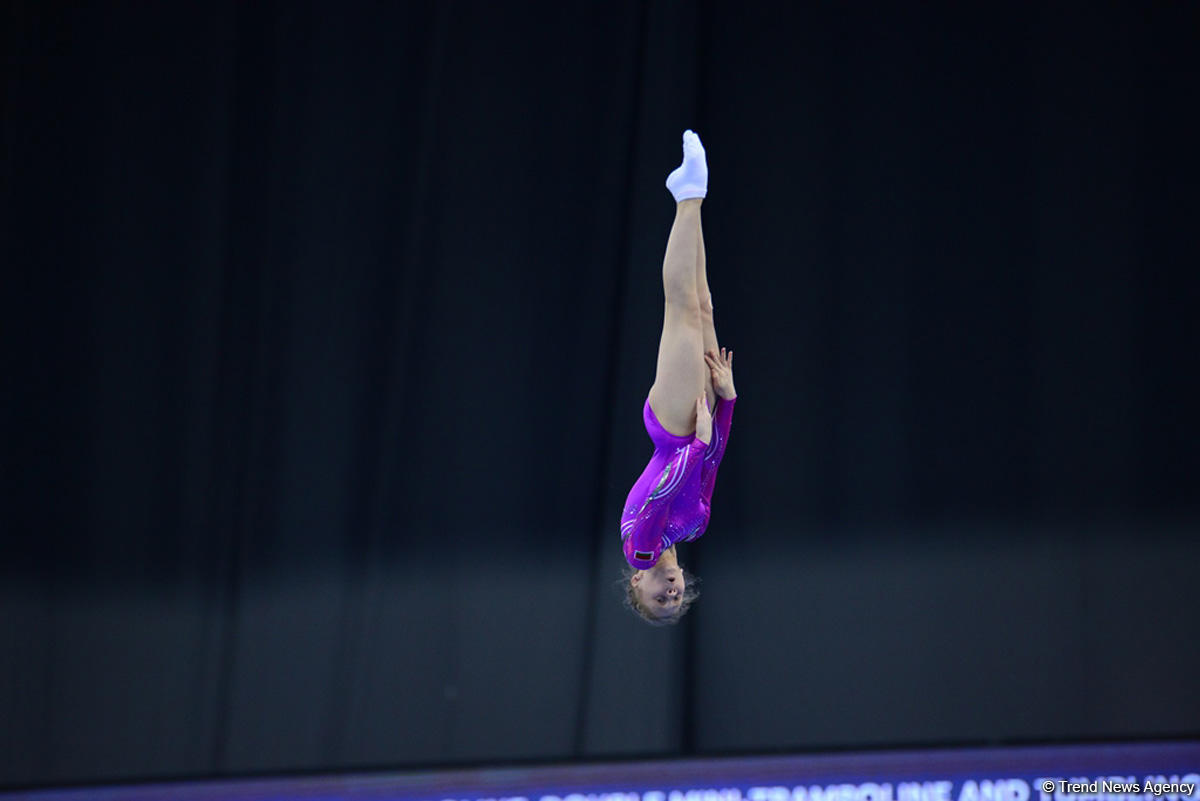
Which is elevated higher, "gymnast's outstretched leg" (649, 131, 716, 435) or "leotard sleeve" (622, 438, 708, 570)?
"gymnast's outstretched leg" (649, 131, 716, 435)

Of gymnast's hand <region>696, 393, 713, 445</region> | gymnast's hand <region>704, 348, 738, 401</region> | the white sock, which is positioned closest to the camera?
the white sock

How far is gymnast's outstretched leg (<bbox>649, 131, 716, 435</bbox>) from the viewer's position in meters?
3.39

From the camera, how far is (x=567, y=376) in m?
4.77

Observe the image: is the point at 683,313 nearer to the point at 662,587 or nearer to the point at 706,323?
the point at 706,323

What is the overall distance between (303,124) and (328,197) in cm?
27

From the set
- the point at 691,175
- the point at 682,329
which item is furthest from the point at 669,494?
the point at 691,175

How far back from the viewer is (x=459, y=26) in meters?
4.82

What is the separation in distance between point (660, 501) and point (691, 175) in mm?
830

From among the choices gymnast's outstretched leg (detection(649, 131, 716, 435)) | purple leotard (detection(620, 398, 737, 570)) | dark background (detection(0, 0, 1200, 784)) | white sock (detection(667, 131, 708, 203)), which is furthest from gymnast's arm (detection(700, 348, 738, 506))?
dark background (detection(0, 0, 1200, 784))

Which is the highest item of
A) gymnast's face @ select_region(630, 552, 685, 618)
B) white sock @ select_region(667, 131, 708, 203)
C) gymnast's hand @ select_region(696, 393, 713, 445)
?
white sock @ select_region(667, 131, 708, 203)

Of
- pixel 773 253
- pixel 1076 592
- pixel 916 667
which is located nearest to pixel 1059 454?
pixel 1076 592

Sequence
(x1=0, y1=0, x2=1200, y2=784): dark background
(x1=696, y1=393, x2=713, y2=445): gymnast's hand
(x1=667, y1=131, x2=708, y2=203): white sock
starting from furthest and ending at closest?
1. (x1=0, y1=0, x2=1200, y2=784): dark background
2. (x1=696, y1=393, x2=713, y2=445): gymnast's hand
3. (x1=667, y1=131, x2=708, y2=203): white sock

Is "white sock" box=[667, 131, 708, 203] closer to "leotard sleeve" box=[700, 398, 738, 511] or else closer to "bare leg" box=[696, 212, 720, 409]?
"bare leg" box=[696, 212, 720, 409]

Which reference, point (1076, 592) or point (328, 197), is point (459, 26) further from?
point (1076, 592)
